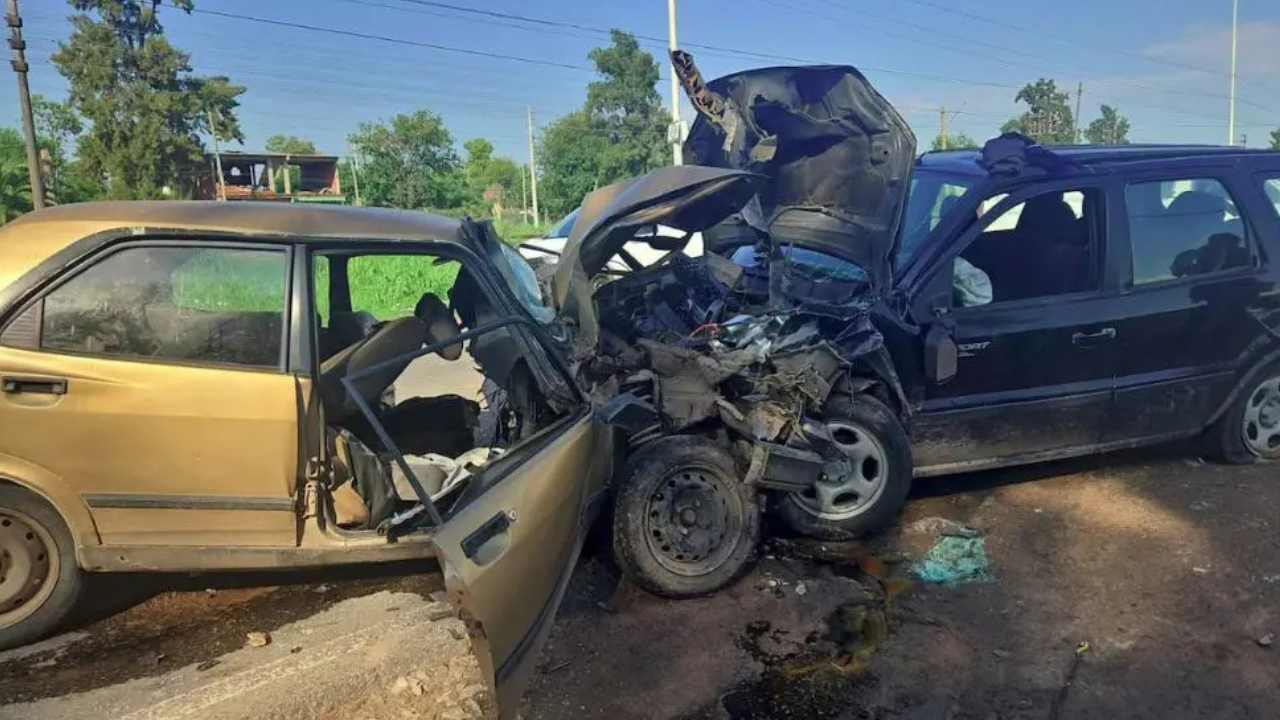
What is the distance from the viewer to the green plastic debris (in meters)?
4.22

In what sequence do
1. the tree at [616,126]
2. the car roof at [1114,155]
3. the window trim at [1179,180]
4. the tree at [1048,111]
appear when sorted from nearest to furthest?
the window trim at [1179,180] → the car roof at [1114,155] → the tree at [616,126] → the tree at [1048,111]

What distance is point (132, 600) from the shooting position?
4125mm

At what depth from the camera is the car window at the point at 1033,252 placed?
194 inches

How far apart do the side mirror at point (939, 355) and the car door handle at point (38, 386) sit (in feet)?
12.7

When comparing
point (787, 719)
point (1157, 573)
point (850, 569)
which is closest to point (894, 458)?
point (850, 569)

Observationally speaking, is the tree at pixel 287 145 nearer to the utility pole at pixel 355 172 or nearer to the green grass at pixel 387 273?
the utility pole at pixel 355 172

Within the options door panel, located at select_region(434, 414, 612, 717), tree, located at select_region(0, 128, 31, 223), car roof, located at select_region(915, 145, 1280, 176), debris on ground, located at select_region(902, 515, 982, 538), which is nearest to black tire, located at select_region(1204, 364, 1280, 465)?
car roof, located at select_region(915, 145, 1280, 176)

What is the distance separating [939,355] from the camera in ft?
15.0

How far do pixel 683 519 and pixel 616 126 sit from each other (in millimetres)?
48565

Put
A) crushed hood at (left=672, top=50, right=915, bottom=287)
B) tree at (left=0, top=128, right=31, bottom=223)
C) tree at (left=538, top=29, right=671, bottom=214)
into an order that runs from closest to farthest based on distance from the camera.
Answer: crushed hood at (left=672, top=50, right=915, bottom=287), tree at (left=0, top=128, right=31, bottom=223), tree at (left=538, top=29, right=671, bottom=214)

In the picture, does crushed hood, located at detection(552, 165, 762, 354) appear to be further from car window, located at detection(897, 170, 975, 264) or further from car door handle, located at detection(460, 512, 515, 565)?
car door handle, located at detection(460, 512, 515, 565)

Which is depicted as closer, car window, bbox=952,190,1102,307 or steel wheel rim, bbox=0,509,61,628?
steel wheel rim, bbox=0,509,61,628

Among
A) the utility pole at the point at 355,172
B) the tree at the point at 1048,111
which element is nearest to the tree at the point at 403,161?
the utility pole at the point at 355,172

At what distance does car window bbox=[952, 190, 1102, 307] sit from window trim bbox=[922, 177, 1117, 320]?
2cm
